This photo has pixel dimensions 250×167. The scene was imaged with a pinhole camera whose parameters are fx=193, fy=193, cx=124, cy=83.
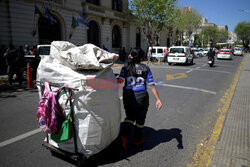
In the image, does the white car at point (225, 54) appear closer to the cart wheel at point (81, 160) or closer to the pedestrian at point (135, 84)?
the pedestrian at point (135, 84)

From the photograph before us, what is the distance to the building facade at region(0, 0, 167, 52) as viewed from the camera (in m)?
15.4

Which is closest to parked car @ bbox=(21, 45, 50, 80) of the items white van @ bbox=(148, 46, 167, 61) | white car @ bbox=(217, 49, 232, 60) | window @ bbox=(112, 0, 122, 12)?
white van @ bbox=(148, 46, 167, 61)

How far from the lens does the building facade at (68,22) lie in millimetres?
15406

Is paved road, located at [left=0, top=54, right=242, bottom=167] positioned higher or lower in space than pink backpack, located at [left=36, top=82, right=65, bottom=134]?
lower

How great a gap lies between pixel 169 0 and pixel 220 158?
83.3 ft

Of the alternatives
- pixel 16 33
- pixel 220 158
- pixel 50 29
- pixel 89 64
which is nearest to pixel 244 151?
pixel 220 158

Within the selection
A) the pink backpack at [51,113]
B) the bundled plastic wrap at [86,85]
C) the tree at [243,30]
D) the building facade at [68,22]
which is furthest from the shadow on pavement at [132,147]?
the tree at [243,30]

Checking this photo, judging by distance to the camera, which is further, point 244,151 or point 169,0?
point 169,0

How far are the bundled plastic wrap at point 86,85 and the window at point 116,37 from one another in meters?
26.2

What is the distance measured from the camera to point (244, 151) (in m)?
3.14

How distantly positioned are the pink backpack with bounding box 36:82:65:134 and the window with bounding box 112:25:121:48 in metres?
26.5

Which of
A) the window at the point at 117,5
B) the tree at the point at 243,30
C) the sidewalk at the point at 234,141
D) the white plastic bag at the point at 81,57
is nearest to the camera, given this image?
the white plastic bag at the point at 81,57

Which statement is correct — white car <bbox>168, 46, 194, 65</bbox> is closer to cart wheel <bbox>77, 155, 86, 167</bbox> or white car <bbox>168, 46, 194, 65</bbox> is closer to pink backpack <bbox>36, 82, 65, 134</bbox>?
cart wheel <bbox>77, 155, 86, 167</bbox>

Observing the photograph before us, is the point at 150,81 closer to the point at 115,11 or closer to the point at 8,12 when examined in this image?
the point at 8,12
